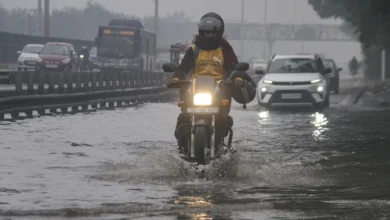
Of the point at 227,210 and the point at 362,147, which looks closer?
the point at 227,210

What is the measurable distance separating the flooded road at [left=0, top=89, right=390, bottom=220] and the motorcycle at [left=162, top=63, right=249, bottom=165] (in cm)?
19

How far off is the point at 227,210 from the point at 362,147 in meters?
7.98

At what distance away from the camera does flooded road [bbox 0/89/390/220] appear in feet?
30.9

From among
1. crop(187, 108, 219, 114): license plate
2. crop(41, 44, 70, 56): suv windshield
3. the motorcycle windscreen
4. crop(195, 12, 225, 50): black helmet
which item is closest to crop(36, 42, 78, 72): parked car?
crop(41, 44, 70, 56): suv windshield

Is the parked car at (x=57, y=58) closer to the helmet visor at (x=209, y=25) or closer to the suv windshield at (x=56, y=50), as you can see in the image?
the suv windshield at (x=56, y=50)

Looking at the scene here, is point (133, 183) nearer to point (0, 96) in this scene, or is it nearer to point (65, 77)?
point (0, 96)

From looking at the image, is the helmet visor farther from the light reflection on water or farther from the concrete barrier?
the concrete barrier

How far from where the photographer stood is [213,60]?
13.3 m

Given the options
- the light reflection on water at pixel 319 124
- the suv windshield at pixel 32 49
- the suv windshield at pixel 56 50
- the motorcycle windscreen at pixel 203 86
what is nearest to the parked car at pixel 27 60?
the suv windshield at pixel 32 49

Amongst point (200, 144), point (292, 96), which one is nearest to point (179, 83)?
point (200, 144)

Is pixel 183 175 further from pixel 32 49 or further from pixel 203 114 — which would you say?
pixel 32 49

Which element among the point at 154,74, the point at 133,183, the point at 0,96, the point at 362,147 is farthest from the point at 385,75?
the point at 133,183

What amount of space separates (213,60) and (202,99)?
885mm

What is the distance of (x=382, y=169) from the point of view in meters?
13.4
